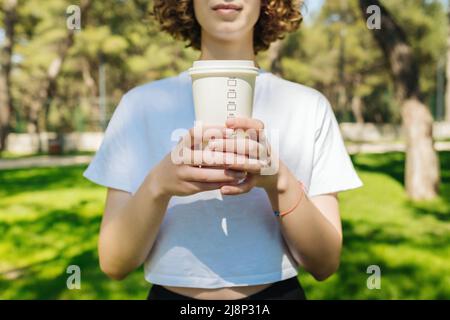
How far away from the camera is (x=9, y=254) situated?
A: 6.10 m

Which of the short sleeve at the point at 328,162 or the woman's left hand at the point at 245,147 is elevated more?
the woman's left hand at the point at 245,147

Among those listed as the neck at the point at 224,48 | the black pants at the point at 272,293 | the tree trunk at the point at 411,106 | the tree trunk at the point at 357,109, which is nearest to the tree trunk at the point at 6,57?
the tree trunk at the point at 411,106

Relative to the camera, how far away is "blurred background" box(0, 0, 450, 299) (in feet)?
16.8

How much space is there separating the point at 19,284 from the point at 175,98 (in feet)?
13.6

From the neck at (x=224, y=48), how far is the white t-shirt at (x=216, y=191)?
12cm

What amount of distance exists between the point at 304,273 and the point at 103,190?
22.4 ft

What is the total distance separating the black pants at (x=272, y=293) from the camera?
164cm

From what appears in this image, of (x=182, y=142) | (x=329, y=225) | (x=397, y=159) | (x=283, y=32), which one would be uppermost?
(x=283, y=32)

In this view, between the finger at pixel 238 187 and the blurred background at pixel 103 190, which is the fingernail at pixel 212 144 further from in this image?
the blurred background at pixel 103 190

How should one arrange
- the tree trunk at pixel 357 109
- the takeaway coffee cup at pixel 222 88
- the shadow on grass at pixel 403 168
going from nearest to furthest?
the takeaway coffee cup at pixel 222 88, the shadow on grass at pixel 403 168, the tree trunk at pixel 357 109

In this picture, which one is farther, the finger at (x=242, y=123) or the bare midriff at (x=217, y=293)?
the bare midriff at (x=217, y=293)

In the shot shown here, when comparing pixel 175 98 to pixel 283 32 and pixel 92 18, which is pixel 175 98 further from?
pixel 92 18

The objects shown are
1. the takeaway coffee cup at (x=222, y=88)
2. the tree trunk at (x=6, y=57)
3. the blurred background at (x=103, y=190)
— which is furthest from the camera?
the tree trunk at (x=6, y=57)

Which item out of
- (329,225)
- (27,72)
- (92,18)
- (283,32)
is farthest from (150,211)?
(27,72)
